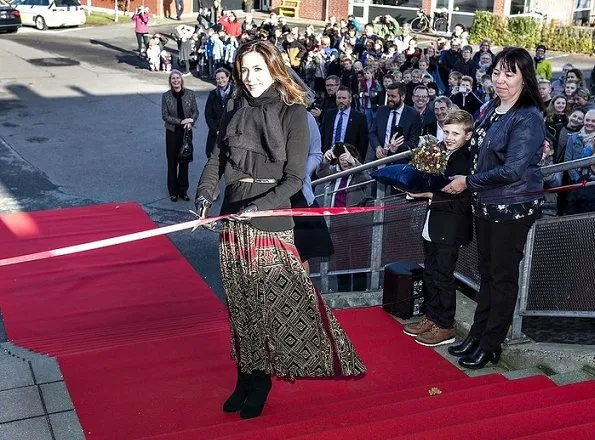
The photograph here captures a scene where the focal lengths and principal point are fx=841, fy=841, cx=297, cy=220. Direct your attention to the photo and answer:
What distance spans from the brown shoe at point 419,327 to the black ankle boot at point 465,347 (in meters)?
0.28

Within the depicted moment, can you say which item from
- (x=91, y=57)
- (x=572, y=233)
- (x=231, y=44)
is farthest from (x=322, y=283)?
(x=91, y=57)

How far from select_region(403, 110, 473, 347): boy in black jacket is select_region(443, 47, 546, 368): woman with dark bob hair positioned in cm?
17

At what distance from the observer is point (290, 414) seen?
15.1 ft

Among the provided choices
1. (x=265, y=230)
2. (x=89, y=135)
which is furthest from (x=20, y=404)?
(x=89, y=135)

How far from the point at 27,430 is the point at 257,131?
2067mm

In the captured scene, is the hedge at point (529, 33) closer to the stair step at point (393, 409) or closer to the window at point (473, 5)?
the window at point (473, 5)

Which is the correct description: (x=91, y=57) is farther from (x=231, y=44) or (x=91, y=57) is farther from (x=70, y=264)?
(x=70, y=264)

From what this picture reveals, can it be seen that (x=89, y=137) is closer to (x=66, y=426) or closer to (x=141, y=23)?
(x=66, y=426)

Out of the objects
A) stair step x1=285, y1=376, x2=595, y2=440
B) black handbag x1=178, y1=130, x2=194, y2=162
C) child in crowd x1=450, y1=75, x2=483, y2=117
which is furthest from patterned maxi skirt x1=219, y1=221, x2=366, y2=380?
child in crowd x1=450, y1=75, x2=483, y2=117

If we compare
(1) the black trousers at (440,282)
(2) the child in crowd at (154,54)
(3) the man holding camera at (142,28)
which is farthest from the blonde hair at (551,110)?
(3) the man holding camera at (142,28)

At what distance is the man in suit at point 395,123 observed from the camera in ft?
31.4

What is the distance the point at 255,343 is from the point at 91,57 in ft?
→ 71.4

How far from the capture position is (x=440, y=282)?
17.8 ft

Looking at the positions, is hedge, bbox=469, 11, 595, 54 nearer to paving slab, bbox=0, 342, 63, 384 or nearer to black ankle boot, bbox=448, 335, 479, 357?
black ankle boot, bbox=448, 335, 479, 357
